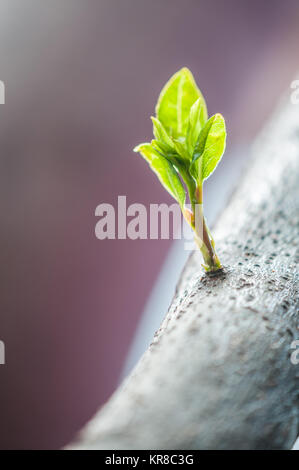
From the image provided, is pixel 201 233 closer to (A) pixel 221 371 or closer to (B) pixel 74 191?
(A) pixel 221 371

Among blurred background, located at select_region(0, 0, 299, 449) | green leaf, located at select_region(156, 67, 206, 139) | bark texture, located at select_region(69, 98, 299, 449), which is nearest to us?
bark texture, located at select_region(69, 98, 299, 449)

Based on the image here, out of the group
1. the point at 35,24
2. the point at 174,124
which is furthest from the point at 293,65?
the point at 174,124

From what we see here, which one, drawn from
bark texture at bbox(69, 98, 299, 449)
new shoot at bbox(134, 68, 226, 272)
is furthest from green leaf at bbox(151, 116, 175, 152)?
bark texture at bbox(69, 98, 299, 449)

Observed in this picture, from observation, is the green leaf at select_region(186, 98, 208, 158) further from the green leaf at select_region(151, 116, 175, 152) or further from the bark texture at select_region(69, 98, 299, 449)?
the bark texture at select_region(69, 98, 299, 449)

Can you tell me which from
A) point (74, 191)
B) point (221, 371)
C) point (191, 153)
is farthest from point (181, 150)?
point (74, 191)

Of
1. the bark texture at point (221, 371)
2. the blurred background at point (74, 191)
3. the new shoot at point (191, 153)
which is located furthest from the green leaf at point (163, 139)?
the blurred background at point (74, 191)
